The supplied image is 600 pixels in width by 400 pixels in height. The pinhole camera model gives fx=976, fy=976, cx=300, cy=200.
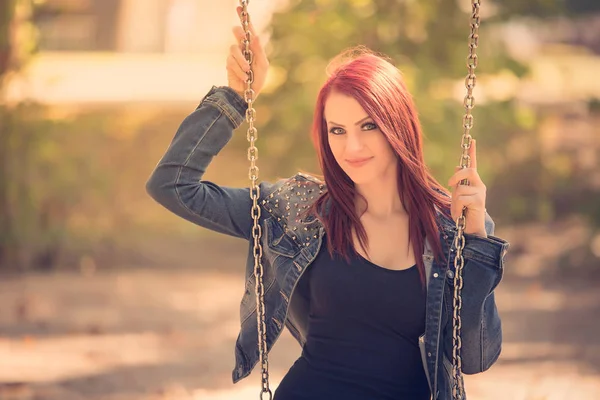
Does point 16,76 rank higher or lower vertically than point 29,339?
higher

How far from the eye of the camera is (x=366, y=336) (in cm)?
262

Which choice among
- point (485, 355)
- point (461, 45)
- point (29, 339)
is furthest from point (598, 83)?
point (485, 355)

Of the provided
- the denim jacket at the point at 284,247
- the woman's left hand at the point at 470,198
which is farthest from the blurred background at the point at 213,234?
the woman's left hand at the point at 470,198

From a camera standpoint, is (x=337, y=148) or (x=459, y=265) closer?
(x=459, y=265)

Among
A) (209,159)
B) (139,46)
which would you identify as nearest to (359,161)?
(209,159)

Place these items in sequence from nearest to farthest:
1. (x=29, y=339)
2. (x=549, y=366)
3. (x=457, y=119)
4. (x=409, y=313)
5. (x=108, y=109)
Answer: (x=409, y=313), (x=549, y=366), (x=29, y=339), (x=457, y=119), (x=108, y=109)

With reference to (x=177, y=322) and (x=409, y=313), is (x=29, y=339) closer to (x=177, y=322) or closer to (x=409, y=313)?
(x=177, y=322)

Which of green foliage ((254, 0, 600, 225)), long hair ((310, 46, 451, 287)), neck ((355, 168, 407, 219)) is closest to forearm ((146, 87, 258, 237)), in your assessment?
long hair ((310, 46, 451, 287))

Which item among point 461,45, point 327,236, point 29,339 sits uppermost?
point 461,45

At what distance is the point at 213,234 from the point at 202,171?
6.76m

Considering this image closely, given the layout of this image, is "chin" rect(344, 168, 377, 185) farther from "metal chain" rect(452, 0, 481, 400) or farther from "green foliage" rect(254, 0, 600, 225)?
"green foliage" rect(254, 0, 600, 225)

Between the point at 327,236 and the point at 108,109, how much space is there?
8.26 metres

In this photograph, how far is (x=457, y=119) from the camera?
7.39 metres

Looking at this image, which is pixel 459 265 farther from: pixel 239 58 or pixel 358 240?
pixel 239 58
